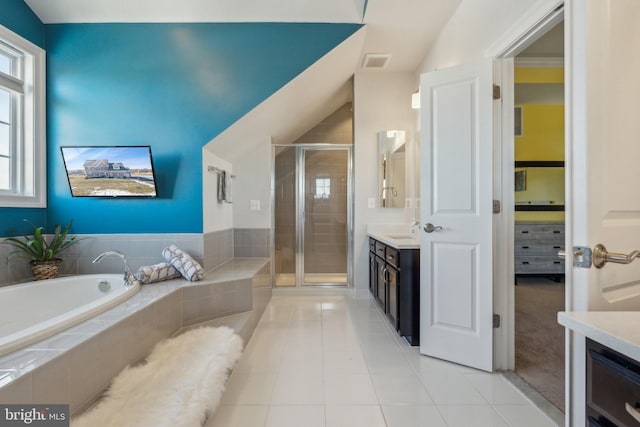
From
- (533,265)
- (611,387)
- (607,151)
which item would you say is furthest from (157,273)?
(533,265)

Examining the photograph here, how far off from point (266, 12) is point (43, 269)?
2892 millimetres

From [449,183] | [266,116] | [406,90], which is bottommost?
[449,183]

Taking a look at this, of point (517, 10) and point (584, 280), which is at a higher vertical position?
point (517, 10)

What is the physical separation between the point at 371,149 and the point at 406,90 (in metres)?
0.84

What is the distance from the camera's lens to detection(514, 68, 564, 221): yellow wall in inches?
174

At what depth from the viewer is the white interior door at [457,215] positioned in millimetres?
1930

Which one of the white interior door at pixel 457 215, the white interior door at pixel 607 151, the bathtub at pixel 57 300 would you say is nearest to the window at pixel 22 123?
the bathtub at pixel 57 300

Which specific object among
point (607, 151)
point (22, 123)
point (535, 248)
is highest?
point (22, 123)

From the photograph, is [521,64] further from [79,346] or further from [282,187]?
[79,346]

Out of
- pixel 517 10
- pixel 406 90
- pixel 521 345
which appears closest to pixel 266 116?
pixel 406 90

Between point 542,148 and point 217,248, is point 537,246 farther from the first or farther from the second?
point 217,248

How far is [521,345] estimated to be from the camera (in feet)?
7.60

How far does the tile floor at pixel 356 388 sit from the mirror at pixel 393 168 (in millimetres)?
1552

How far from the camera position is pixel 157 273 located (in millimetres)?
2383
